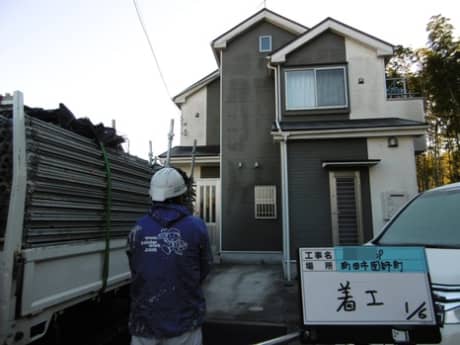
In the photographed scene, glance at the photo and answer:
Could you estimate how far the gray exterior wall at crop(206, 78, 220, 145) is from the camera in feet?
33.3

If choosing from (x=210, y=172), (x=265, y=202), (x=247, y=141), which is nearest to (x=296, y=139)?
(x=247, y=141)

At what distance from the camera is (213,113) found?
10.3 metres

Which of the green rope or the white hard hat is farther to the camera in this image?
the green rope

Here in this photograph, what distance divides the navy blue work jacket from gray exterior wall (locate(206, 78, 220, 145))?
331 inches

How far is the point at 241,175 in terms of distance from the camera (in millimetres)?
8570

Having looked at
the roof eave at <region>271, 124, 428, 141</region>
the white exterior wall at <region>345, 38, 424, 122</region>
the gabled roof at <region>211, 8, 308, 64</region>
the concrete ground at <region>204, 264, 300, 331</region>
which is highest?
the gabled roof at <region>211, 8, 308, 64</region>

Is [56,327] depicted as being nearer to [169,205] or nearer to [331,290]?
[169,205]

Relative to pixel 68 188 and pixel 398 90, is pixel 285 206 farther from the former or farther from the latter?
pixel 68 188

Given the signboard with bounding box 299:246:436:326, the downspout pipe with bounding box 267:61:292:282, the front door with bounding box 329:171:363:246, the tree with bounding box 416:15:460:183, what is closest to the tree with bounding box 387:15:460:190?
the tree with bounding box 416:15:460:183

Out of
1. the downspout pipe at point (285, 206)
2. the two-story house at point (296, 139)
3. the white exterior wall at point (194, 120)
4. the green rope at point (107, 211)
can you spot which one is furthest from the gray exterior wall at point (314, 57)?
the green rope at point (107, 211)

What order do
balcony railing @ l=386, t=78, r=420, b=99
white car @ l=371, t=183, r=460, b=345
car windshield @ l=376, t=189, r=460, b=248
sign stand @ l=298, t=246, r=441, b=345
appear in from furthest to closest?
balcony railing @ l=386, t=78, r=420, b=99, car windshield @ l=376, t=189, r=460, b=248, white car @ l=371, t=183, r=460, b=345, sign stand @ l=298, t=246, r=441, b=345

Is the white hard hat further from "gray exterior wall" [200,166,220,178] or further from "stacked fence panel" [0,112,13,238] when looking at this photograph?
"gray exterior wall" [200,166,220,178]

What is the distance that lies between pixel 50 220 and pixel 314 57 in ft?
24.9

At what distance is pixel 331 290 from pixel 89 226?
2095 millimetres
